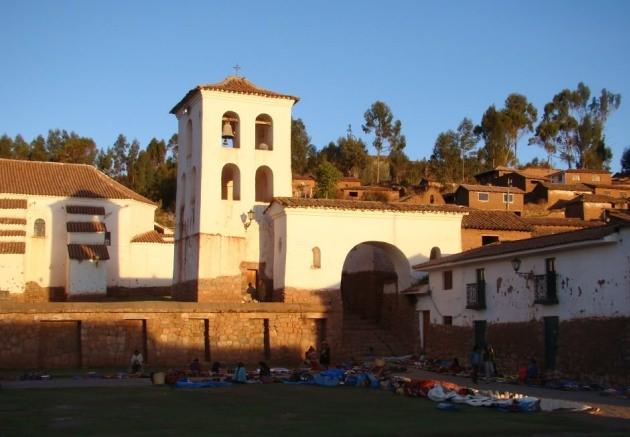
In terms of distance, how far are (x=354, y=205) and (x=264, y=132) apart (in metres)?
6.91

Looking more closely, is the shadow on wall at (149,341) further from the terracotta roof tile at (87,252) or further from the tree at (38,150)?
the tree at (38,150)

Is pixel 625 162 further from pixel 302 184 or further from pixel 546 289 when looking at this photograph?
pixel 546 289

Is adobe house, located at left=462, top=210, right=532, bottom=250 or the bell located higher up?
the bell

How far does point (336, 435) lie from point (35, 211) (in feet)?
119

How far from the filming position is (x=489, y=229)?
38719 millimetres

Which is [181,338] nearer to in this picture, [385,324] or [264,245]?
[264,245]

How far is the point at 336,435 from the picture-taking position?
40.7 feet

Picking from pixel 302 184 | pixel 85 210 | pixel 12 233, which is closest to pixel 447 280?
pixel 85 210

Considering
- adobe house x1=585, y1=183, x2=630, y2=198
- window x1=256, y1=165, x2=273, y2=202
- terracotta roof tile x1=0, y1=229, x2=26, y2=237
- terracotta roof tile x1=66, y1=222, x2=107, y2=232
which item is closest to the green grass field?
window x1=256, y1=165, x2=273, y2=202

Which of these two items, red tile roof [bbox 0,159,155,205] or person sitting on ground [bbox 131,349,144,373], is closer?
person sitting on ground [bbox 131,349,144,373]

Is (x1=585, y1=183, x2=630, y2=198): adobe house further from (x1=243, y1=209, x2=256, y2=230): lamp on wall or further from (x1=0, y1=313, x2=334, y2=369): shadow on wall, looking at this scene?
(x1=0, y1=313, x2=334, y2=369): shadow on wall

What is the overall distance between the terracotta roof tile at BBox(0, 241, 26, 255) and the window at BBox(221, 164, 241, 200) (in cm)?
1217

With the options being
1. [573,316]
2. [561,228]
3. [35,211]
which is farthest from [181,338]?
[561,228]

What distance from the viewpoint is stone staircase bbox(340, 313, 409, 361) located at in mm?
31859
